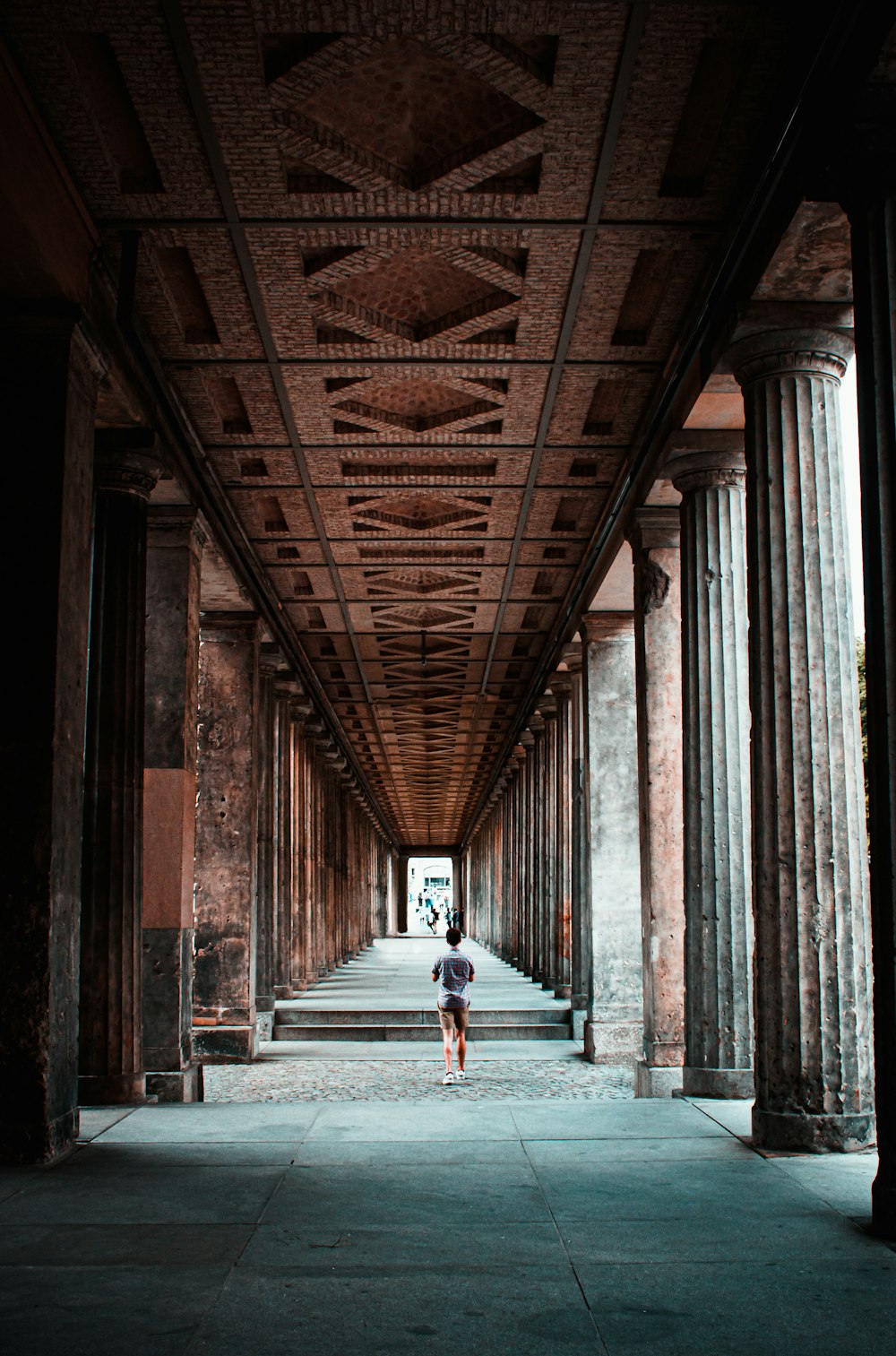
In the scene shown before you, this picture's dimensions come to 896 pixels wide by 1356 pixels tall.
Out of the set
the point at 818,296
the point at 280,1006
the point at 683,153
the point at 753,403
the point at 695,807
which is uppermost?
the point at 683,153

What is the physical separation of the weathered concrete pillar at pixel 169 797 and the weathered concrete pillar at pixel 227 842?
3.77m

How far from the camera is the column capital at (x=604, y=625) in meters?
17.2

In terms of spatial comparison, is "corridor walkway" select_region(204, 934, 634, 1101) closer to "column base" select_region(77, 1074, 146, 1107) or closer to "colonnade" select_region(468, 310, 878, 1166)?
"colonnade" select_region(468, 310, 878, 1166)

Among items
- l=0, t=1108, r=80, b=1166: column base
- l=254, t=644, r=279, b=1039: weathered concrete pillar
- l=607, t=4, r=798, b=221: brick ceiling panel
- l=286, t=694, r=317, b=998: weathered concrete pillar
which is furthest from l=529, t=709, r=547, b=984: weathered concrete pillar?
l=0, t=1108, r=80, b=1166: column base

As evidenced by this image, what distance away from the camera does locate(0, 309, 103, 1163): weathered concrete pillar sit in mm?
7547

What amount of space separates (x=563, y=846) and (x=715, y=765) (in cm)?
1336

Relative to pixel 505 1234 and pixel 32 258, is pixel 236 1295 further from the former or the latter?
pixel 32 258

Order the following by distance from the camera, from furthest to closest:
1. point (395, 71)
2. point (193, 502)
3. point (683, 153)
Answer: point (193, 502), point (683, 153), point (395, 71)

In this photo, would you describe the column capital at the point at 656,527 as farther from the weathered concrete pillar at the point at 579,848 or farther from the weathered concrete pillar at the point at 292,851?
the weathered concrete pillar at the point at 292,851

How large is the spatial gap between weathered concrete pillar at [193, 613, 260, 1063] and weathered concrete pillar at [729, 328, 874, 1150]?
29.8 feet

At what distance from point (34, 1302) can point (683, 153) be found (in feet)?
23.6

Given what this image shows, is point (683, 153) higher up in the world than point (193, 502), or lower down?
higher up

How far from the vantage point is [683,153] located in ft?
26.8

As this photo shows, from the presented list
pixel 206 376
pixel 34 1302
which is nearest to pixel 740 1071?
pixel 34 1302
